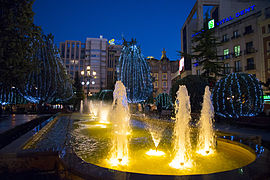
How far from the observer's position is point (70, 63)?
91.9 metres

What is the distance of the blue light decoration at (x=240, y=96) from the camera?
34.4 ft

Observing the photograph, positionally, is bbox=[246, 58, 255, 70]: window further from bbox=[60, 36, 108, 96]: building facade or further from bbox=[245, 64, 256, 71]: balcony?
bbox=[60, 36, 108, 96]: building facade

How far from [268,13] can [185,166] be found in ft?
91.8

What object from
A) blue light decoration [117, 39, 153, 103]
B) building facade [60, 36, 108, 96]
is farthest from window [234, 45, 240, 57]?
building facade [60, 36, 108, 96]

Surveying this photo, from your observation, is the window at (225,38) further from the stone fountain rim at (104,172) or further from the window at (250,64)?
the stone fountain rim at (104,172)

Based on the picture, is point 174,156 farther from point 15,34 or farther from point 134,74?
point 134,74

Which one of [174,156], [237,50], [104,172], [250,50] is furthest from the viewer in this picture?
[237,50]

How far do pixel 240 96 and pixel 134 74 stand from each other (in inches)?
541

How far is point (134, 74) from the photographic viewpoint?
22.6m

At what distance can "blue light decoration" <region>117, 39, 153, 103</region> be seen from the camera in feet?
74.2

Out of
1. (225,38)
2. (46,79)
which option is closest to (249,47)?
(225,38)

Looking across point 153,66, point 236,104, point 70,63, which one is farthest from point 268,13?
point 70,63

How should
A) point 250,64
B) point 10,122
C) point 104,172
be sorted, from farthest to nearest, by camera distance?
1. point 250,64
2. point 10,122
3. point 104,172

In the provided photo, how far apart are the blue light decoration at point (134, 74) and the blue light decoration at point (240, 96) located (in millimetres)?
12335
